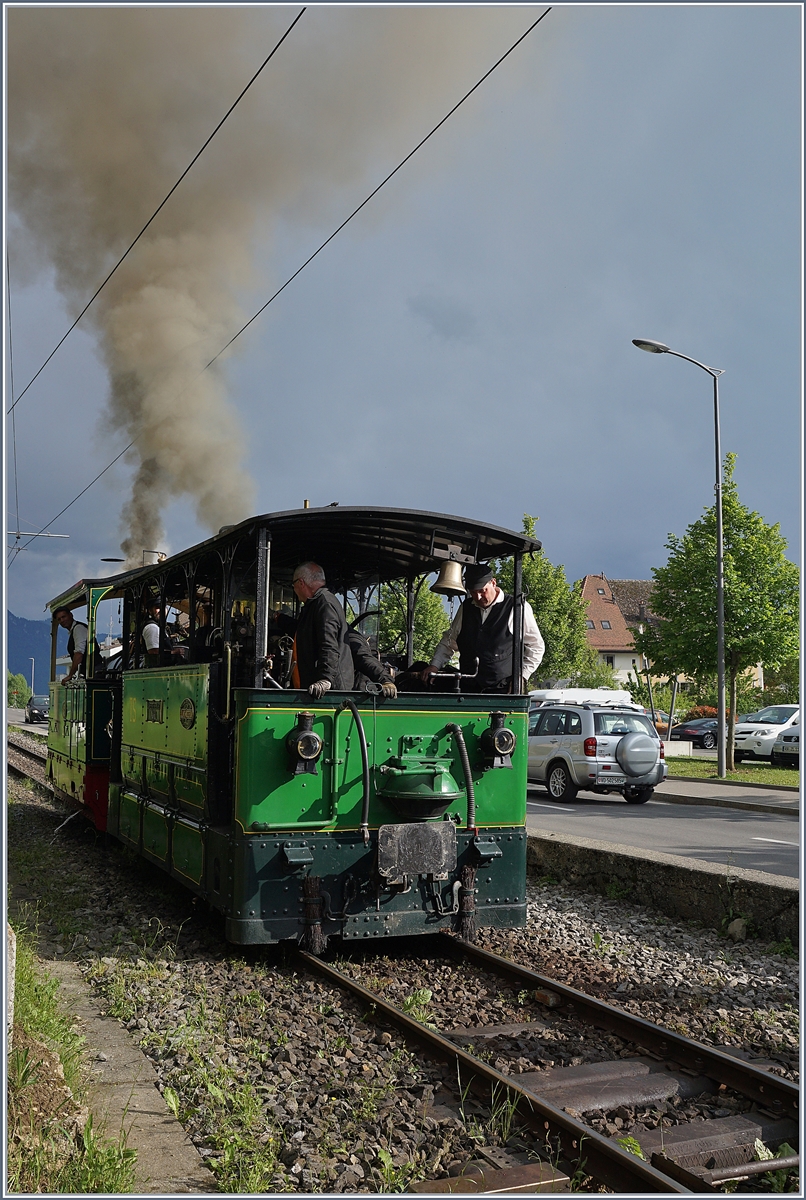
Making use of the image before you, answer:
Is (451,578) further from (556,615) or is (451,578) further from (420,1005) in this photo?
(556,615)

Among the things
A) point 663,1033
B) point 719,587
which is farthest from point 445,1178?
point 719,587

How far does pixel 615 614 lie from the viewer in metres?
72.1

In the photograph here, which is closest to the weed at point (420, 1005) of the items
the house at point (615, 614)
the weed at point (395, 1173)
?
the weed at point (395, 1173)

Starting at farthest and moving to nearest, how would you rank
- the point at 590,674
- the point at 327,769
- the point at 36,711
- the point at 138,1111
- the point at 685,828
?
the point at 36,711
the point at 590,674
the point at 685,828
the point at 327,769
the point at 138,1111

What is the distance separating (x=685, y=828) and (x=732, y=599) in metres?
10.0

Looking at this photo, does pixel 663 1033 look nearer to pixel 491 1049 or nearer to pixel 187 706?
pixel 491 1049

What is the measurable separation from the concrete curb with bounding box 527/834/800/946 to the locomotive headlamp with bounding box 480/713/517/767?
82.7 inches

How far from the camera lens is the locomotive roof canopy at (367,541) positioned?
6156 mm

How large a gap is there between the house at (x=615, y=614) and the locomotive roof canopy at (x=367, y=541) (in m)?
60.3

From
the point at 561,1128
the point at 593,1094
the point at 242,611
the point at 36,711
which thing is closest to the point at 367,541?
the point at 242,611

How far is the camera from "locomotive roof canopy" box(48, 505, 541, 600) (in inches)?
242

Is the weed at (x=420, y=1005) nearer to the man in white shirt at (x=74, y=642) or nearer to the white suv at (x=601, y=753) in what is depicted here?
the man in white shirt at (x=74, y=642)

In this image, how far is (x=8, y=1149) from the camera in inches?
125

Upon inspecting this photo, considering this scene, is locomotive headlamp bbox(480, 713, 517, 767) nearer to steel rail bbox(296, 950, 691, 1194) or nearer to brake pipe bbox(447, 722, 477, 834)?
brake pipe bbox(447, 722, 477, 834)
